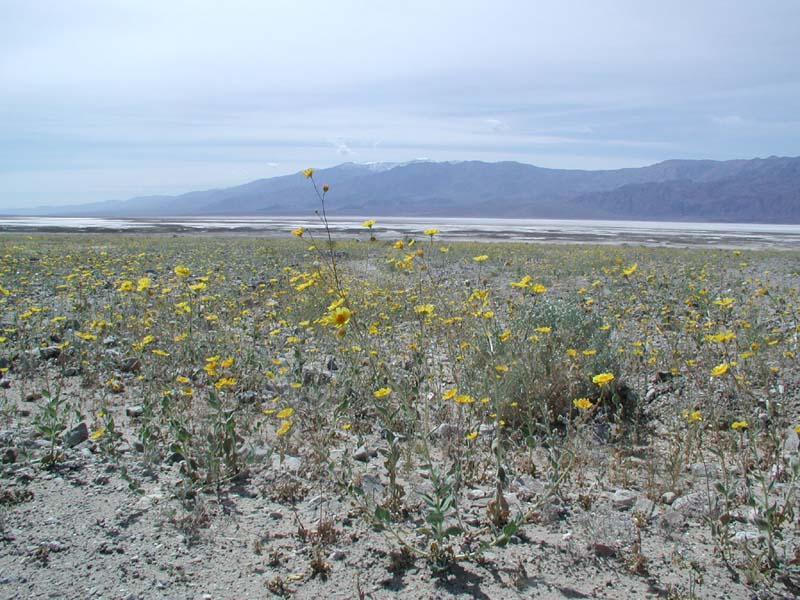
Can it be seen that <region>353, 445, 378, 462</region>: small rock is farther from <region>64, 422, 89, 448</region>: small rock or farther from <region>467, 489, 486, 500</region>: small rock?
<region>64, 422, 89, 448</region>: small rock

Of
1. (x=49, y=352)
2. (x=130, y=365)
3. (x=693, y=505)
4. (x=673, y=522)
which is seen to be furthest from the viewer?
(x=49, y=352)

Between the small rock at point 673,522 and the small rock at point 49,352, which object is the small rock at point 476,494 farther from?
the small rock at point 49,352

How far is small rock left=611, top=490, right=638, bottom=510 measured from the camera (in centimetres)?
334

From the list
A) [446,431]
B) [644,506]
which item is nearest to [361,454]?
[446,431]

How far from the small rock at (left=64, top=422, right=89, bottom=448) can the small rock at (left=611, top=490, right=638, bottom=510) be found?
3432mm

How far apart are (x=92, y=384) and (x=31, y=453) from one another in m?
1.71

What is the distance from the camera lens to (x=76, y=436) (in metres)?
3.90

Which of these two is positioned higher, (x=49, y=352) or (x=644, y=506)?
(x=49, y=352)

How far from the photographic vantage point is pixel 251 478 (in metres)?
3.61

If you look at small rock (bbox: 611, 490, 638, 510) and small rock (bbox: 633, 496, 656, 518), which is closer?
small rock (bbox: 633, 496, 656, 518)

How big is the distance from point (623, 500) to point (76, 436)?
350cm

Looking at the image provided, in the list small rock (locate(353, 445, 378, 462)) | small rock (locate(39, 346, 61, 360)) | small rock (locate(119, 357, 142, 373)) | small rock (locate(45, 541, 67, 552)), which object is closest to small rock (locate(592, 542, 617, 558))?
small rock (locate(353, 445, 378, 462))

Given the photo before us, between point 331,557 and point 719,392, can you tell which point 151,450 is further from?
point 719,392

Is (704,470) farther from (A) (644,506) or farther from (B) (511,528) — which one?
(B) (511,528)
